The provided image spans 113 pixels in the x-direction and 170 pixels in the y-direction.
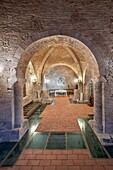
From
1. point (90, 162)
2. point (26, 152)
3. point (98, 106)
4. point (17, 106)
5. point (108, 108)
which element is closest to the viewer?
point (90, 162)

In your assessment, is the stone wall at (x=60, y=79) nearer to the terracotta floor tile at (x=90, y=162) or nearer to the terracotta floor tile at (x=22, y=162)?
the terracotta floor tile at (x=22, y=162)

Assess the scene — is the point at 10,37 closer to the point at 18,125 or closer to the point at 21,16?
the point at 21,16

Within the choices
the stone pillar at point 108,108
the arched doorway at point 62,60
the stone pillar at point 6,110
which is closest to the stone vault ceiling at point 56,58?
the arched doorway at point 62,60

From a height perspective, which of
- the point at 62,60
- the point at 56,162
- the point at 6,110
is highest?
the point at 62,60

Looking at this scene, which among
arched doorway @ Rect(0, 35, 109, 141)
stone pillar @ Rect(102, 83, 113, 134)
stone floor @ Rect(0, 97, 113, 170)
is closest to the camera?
stone floor @ Rect(0, 97, 113, 170)

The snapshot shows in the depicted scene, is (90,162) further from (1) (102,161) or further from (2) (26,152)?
(2) (26,152)

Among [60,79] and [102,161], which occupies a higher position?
[60,79]

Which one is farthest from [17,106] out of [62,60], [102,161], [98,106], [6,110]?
[62,60]

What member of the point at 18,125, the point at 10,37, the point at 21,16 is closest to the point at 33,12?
the point at 21,16

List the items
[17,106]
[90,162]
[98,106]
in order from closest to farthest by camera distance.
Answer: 1. [90,162]
2. [98,106]
3. [17,106]

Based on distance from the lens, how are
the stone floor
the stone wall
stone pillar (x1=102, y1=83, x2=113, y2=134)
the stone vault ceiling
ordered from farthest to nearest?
1. the stone wall
2. the stone vault ceiling
3. stone pillar (x1=102, y1=83, x2=113, y2=134)
4. the stone floor

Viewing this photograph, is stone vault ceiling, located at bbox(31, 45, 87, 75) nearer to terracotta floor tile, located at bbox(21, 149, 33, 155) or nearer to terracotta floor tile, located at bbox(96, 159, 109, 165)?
terracotta floor tile, located at bbox(21, 149, 33, 155)

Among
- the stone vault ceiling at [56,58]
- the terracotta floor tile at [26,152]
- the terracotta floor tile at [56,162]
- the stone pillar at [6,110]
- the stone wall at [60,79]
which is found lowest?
the terracotta floor tile at [56,162]

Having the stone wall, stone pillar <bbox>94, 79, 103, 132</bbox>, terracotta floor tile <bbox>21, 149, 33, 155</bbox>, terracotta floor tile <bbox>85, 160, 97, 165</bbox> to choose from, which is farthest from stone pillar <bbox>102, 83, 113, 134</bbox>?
the stone wall
